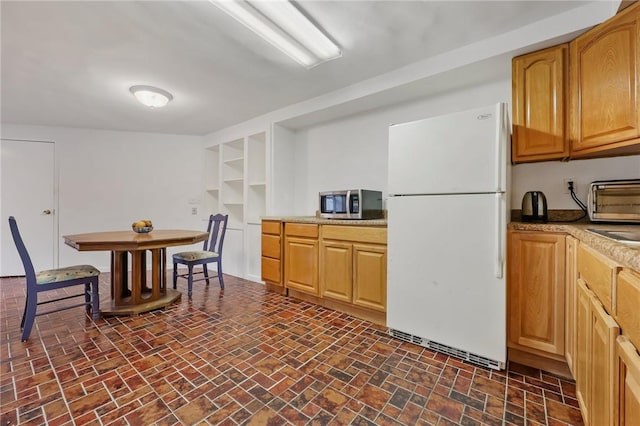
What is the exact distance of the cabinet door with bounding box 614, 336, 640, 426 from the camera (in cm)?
74

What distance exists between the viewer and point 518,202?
2.29m

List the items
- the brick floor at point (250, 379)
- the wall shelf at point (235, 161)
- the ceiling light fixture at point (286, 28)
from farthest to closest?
the wall shelf at point (235, 161) < the ceiling light fixture at point (286, 28) < the brick floor at point (250, 379)

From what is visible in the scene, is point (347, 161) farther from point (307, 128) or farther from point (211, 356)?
point (211, 356)

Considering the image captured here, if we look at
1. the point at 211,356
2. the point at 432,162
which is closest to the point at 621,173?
the point at 432,162

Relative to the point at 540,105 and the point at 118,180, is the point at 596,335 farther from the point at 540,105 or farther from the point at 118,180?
the point at 118,180

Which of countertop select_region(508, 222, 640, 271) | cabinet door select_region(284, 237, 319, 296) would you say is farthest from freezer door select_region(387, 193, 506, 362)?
cabinet door select_region(284, 237, 319, 296)

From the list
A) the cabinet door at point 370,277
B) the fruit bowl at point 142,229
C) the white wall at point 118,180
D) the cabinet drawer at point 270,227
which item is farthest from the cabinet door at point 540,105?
the white wall at point 118,180

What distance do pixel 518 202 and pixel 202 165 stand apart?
188 inches

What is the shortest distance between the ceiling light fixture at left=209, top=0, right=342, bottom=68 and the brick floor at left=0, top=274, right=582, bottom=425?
7.42 ft

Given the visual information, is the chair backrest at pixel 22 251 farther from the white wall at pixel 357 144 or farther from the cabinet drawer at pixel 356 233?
the white wall at pixel 357 144

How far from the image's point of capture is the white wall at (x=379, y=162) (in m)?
2.08

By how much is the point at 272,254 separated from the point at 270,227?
33 cm

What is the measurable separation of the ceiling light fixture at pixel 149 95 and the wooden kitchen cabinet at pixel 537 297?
11.1 ft

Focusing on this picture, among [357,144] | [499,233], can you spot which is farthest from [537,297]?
[357,144]
